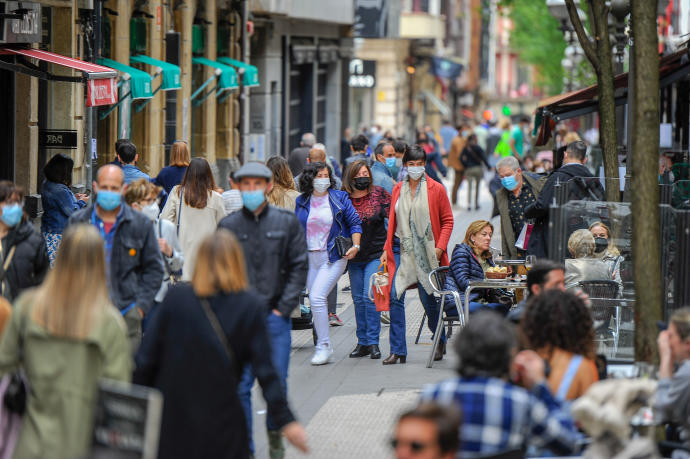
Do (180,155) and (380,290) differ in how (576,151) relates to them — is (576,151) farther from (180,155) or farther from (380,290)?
(180,155)

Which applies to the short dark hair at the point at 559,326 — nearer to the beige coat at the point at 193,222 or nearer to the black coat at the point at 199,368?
the black coat at the point at 199,368

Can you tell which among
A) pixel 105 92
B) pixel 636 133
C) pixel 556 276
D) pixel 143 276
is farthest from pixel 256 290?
pixel 105 92

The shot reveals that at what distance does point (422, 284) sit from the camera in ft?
36.6

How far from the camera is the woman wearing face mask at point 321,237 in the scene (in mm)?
10938

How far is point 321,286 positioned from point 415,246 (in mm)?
875

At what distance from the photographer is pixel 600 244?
9.90m

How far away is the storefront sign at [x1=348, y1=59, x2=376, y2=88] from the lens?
121ft

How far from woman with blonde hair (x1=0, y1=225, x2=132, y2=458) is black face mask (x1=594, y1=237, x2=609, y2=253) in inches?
→ 201

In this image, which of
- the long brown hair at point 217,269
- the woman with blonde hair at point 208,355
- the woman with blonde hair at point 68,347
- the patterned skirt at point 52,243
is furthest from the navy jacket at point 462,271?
the woman with blonde hair at point 68,347

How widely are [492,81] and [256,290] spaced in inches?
3839

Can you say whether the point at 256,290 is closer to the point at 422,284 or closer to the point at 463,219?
the point at 422,284

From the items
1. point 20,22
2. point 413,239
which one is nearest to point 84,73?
point 20,22

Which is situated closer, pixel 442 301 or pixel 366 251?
pixel 442 301

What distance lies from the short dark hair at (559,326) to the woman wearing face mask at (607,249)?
3503 millimetres
